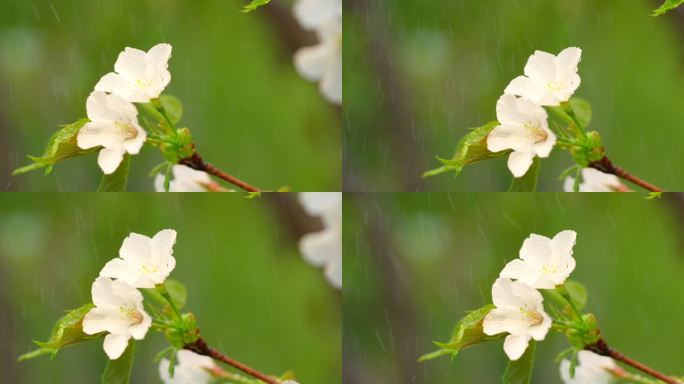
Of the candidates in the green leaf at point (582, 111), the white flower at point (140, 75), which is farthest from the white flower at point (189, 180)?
the green leaf at point (582, 111)

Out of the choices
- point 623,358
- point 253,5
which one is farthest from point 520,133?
point 253,5

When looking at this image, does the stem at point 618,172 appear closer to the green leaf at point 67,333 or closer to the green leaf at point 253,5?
the green leaf at point 253,5

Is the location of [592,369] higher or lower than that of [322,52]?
lower

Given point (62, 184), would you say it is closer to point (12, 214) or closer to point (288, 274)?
point (12, 214)

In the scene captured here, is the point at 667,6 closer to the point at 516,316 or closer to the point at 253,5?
the point at 516,316

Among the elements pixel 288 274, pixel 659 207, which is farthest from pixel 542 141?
pixel 288 274

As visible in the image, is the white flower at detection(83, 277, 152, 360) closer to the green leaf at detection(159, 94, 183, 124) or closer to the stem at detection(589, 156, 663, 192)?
the green leaf at detection(159, 94, 183, 124)
